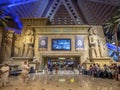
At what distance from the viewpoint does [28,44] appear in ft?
93.1

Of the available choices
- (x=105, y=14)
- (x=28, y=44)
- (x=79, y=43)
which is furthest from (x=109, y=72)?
(x=105, y=14)

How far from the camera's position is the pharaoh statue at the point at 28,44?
92.9 ft

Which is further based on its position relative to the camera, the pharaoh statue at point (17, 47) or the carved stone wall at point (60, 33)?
the carved stone wall at point (60, 33)

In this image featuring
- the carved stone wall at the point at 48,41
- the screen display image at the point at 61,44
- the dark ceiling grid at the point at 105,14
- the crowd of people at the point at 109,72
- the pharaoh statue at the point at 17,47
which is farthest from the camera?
the dark ceiling grid at the point at 105,14

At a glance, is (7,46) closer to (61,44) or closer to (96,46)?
(61,44)

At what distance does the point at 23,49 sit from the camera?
28656 millimetres

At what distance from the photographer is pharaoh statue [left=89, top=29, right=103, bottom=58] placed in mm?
27767

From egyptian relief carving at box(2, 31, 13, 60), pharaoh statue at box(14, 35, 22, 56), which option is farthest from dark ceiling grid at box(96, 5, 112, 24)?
egyptian relief carving at box(2, 31, 13, 60)

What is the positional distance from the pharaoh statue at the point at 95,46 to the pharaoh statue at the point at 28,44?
10.5 m

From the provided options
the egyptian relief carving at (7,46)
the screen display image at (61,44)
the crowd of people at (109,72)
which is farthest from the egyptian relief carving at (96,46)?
the egyptian relief carving at (7,46)

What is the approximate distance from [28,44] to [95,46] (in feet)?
38.5

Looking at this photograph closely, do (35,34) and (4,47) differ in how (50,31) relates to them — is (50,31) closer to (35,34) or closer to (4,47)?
(35,34)

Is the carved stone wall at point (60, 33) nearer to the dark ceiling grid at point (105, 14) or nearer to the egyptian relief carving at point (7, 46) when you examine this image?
the egyptian relief carving at point (7, 46)

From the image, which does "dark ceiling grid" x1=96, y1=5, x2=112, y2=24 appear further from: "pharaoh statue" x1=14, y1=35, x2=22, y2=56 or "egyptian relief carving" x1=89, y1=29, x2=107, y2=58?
"pharaoh statue" x1=14, y1=35, x2=22, y2=56
